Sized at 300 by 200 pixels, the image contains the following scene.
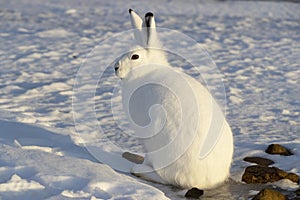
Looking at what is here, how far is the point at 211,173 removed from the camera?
3.65 meters

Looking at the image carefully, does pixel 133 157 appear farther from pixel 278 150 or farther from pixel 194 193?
pixel 278 150

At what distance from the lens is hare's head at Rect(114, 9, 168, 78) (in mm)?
3832

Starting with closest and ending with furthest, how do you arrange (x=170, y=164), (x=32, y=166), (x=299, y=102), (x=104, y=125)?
(x=32, y=166), (x=170, y=164), (x=104, y=125), (x=299, y=102)

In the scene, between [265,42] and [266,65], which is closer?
[266,65]

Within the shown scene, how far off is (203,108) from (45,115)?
2454mm

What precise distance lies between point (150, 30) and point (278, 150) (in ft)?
5.06

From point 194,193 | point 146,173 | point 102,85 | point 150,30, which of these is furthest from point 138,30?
point 102,85

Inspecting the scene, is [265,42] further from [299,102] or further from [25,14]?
[25,14]

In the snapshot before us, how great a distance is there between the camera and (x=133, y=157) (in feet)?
14.3

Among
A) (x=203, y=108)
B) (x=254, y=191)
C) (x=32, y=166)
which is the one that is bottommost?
(x=254, y=191)

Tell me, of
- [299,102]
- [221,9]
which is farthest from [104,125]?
[221,9]

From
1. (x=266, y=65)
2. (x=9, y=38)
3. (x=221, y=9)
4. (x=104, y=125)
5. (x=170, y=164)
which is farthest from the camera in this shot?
(x=221, y=9)

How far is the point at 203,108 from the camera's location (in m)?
3.59

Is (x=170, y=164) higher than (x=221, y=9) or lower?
lower
